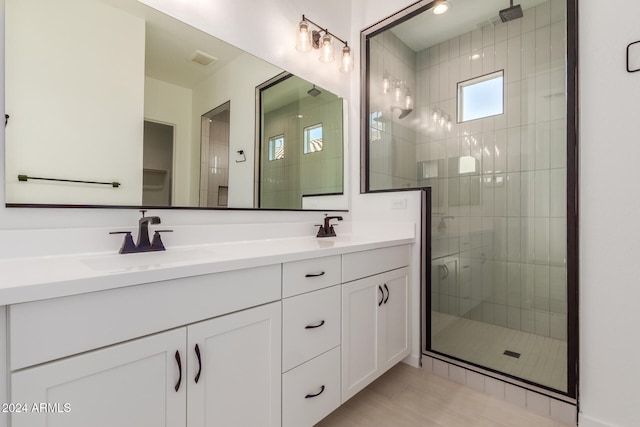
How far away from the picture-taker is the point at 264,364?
3.47 ft

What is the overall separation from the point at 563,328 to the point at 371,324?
974 millimetres

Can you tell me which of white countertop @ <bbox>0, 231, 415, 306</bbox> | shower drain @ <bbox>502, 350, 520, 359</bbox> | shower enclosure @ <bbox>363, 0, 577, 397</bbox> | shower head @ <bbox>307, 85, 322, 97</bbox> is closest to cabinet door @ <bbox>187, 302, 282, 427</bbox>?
white countertop @ <bbox>0, 231, 415, 306</bbox>

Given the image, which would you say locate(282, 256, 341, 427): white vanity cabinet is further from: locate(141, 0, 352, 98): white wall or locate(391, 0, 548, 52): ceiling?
locate(391, 0, 548, 52): ceiling

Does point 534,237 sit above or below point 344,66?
below

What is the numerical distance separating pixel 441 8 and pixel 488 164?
43.0 inches

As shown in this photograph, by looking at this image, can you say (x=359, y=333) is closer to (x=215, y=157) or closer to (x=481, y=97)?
(x=215, y=157)

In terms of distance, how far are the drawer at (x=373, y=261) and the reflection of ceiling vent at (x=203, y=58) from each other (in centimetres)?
119

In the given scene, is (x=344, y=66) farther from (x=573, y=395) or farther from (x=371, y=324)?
(x=573, y=395)

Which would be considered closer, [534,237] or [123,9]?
[123,9]

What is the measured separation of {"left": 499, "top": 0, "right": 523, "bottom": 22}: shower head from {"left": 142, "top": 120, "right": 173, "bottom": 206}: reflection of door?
201 cm

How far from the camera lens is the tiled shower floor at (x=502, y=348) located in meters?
1.50

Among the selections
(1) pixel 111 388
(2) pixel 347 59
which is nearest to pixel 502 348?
(1) pixel 111 388

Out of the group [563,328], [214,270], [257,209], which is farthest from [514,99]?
[214,270]

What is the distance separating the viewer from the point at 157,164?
1.30 meters
